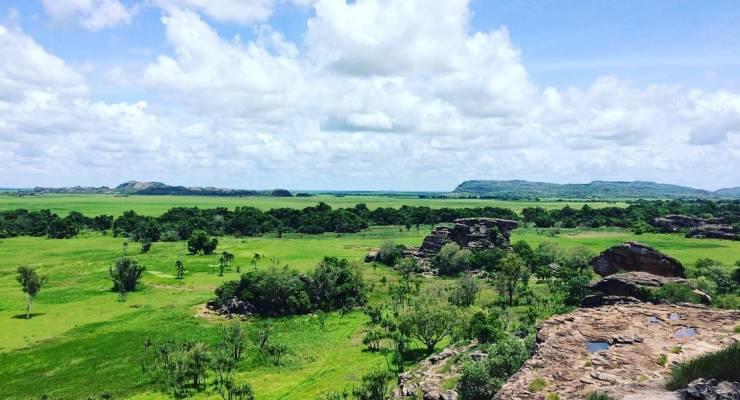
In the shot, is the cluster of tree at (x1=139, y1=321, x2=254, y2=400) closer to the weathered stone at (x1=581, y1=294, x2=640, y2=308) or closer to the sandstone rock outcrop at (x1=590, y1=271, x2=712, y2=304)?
the weathered stone at (x1=581, y1=294, x2=640, y2=308)

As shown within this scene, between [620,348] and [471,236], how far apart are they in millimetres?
114779

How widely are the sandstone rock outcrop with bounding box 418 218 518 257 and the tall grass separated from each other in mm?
113552

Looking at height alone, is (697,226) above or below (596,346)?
below

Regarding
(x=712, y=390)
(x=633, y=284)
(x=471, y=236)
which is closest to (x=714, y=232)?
(x=471, y=236)

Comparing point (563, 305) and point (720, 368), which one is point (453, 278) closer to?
point (563, 305)

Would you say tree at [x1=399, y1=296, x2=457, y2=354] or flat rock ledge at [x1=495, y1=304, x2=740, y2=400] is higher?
flat rock ledge at [x1=495, y1=304, x2=740, y2=400]

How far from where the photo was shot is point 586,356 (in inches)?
1117

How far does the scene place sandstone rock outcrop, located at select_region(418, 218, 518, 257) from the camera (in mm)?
138375

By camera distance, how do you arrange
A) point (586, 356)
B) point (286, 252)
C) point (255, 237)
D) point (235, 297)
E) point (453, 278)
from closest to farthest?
1. point (586, 356)
2. point (235, 297)
3. point (453, 278)
4. point (286, 252)
5. point (255, 237)

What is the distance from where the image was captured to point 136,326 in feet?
267

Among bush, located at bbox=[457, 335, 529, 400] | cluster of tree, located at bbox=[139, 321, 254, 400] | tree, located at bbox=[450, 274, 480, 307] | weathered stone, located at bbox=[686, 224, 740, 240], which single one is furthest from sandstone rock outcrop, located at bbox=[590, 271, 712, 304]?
weathered stone, located at bbox=[686, 224, 740, 240]

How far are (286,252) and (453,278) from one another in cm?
5621

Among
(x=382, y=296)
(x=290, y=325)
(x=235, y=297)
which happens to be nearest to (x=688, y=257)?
(x=382, y=296)

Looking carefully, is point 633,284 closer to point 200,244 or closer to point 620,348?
point 620,348
